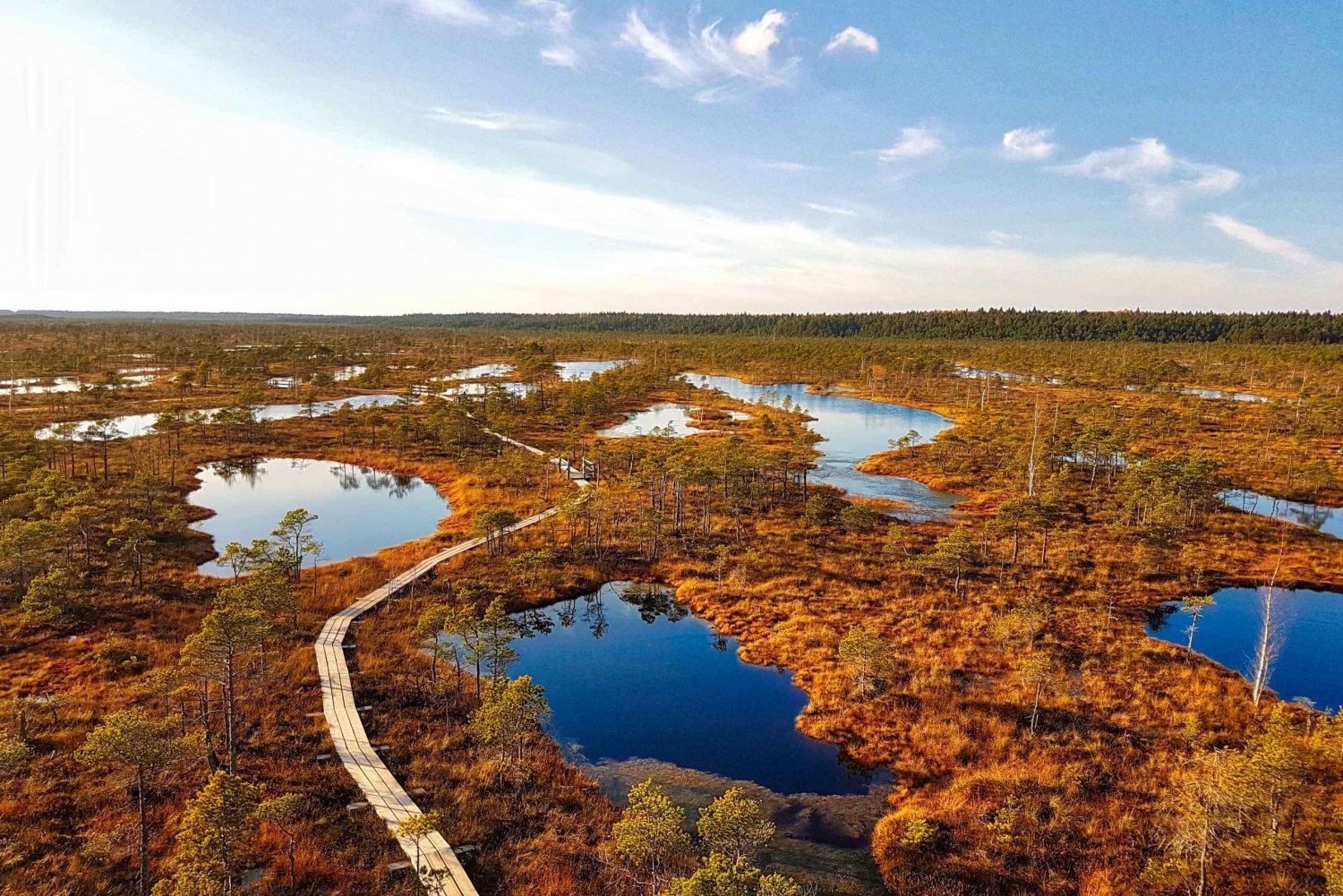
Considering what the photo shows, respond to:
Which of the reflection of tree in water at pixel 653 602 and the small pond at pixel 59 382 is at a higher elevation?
the small pond at pixel 59 382

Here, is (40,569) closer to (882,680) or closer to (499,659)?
(499,659)

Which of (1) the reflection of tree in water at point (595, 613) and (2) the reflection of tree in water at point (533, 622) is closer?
(2) the reflection of tree in water at point (533, 622)

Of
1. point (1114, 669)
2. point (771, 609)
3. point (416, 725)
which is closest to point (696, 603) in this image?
point (771, 609)

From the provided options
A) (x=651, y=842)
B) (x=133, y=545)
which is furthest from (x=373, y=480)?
(x=651, y=842)

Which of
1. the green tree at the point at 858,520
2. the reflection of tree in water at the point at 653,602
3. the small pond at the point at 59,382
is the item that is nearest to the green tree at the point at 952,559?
the green tree at the point at 858,520

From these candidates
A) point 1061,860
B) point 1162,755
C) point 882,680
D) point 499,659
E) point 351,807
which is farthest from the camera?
point 882,680

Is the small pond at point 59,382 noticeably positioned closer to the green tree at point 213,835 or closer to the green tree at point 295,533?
the green tree at point 295,533
